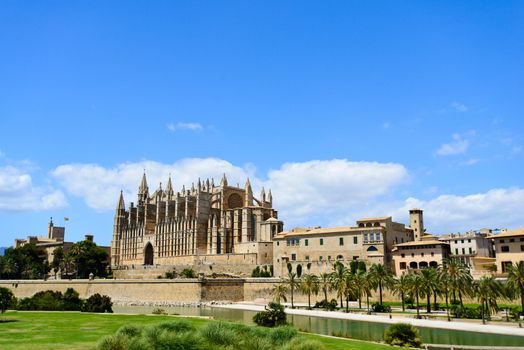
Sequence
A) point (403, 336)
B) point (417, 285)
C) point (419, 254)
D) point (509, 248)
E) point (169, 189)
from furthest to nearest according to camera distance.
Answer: point (169, 189)
point (419, 254)
point (509, 248)
point (417, 285)
point (403, 336)

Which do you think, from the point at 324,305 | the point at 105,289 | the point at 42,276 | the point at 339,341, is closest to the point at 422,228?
the point at 324,305

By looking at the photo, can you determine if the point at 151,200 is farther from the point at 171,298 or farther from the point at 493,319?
the point at 493,319

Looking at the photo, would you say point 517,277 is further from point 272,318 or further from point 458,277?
point 272,318

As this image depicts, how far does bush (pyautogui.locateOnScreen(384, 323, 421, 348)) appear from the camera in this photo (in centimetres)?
2544

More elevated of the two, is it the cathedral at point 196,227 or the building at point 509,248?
the cathedral at point 196,227

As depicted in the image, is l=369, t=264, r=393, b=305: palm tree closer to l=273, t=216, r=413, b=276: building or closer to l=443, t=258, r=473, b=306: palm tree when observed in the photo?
l=443, t=258, r=473, b=306: palm tree

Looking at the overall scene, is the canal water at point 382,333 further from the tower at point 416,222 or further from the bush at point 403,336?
the tower at point 416,222

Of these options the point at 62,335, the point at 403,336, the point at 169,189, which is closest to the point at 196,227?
the point at 169,189

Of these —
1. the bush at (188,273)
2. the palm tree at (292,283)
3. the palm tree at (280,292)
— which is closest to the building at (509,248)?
the palm tree at (292,283)

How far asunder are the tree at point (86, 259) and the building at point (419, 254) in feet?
173

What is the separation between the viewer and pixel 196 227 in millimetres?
90375

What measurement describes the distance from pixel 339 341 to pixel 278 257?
46342 millimetres

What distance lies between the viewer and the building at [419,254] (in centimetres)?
5916

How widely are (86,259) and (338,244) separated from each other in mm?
45925
